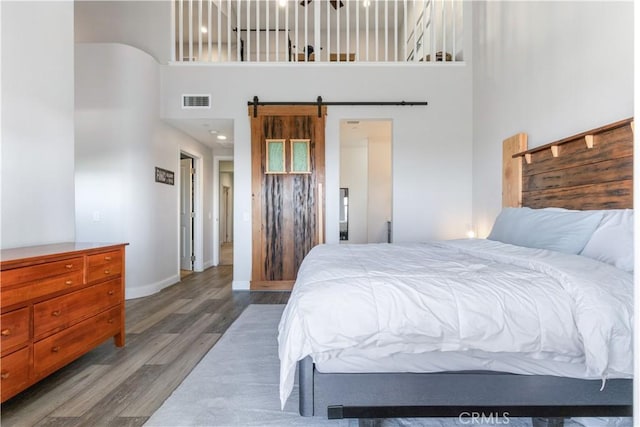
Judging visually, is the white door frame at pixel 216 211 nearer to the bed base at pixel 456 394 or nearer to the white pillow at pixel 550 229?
the white pillow at pixel 550 229

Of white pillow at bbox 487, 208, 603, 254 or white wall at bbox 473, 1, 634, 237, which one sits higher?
white wall at bbox 473, 1, 634, 237

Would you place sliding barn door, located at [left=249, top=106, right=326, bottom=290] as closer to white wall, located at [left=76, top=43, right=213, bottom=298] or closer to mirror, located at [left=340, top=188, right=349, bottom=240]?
white wall, located at [left=76, top=43, right=213, bottom=298]

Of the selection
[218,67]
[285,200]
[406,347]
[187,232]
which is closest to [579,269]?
[406,347]

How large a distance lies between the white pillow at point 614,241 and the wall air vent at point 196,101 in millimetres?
4209

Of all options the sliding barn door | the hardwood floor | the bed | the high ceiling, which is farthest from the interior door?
the bed

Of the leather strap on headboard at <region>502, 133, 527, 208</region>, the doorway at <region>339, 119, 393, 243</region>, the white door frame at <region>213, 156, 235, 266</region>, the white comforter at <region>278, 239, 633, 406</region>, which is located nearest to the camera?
the white comforter at <region>278, 239, 633, 406</region>

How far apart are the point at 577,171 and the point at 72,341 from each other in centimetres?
351

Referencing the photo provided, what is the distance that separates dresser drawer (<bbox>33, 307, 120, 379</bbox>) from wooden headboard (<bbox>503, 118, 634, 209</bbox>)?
337 cm

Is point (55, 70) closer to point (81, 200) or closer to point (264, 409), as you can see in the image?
point (81, 200)

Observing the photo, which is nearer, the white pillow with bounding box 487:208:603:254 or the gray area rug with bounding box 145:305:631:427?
the gray area rug with bounding box 145:305:631:427

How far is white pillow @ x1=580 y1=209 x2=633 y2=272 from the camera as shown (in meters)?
1.48

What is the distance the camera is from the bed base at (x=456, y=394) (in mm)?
1280

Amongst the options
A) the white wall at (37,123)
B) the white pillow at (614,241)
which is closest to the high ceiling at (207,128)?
the white wall at (37,123)

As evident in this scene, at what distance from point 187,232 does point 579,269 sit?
5.49 meters
